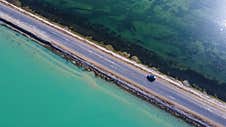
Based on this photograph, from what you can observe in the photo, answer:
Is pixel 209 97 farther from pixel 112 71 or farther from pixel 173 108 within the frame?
pixel 112 71

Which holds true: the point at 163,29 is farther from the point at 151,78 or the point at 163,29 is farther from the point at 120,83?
the point at 120,83

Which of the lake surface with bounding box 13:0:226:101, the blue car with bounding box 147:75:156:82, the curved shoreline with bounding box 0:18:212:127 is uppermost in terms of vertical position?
the lake surface with bounding box 13:0:226:101

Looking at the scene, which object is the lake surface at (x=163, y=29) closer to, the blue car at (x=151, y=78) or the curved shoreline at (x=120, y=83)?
the blue car at (x=151, y=78)

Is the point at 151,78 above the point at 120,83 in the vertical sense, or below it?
above

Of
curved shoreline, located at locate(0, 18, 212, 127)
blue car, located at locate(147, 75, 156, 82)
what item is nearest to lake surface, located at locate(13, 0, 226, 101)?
blue car, located at locate(147, 75, 156, 82)

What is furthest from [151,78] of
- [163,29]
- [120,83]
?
[163,29]

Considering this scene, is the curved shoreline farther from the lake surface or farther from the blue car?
the lake surface

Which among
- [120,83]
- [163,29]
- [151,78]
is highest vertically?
[163,29]

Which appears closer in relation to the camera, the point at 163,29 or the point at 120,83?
the point at 120,83

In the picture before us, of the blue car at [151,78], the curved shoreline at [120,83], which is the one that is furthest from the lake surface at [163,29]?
the curved shoreline at [120,83]
